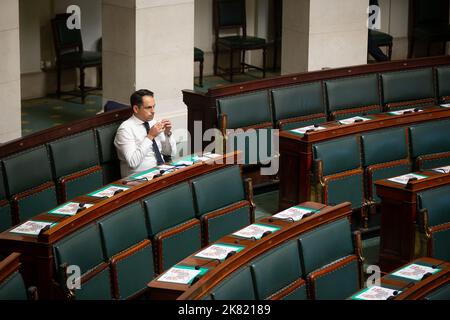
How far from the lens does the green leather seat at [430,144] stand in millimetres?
8599

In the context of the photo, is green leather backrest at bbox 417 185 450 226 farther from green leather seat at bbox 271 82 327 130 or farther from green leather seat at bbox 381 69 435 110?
green leather seat at bbox 381 69 435 110

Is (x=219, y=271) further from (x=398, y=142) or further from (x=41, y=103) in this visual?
(x=41, y=103)

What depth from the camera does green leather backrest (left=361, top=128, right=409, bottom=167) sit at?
8367 millimetres

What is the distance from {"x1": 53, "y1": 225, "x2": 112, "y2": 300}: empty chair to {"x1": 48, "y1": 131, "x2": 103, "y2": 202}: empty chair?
1.48 metres

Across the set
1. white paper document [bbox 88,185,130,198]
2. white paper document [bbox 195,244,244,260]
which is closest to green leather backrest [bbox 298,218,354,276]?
white paper document [bbox 195,244,244,260]

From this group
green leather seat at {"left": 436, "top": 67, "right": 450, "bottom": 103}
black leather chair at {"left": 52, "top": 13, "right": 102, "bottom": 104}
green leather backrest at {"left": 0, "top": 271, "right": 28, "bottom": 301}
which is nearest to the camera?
green leather backrest at {"left": 0, "top": 271, "right": 28, "bottom": 301}

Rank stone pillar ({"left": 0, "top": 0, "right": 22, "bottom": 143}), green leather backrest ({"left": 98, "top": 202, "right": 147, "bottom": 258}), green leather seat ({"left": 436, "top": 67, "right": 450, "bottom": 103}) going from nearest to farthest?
1. green leather backrest ({"left": 98, "top": 202, "right": 147, "bottom": 258})
2. stone pillar ({"left": 0, "top": 0, "right": 22, "bottom": 143})
3. green leather seat ({"left": 436, "top": 67, "right": 450, "bottom": 103})

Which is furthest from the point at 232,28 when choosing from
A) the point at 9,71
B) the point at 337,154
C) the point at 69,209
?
the point at 69,209

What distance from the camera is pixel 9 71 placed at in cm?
956

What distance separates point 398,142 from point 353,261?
2.28m

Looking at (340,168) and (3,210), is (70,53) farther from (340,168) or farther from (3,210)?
(3,210)

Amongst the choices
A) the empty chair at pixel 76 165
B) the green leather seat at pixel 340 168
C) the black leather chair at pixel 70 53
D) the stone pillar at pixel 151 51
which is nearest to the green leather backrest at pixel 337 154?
the green leather seat at pixel 340 168

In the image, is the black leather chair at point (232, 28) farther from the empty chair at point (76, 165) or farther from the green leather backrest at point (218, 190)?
the green leather backrest at point (218, 190)

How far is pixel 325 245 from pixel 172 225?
3.68 ft
